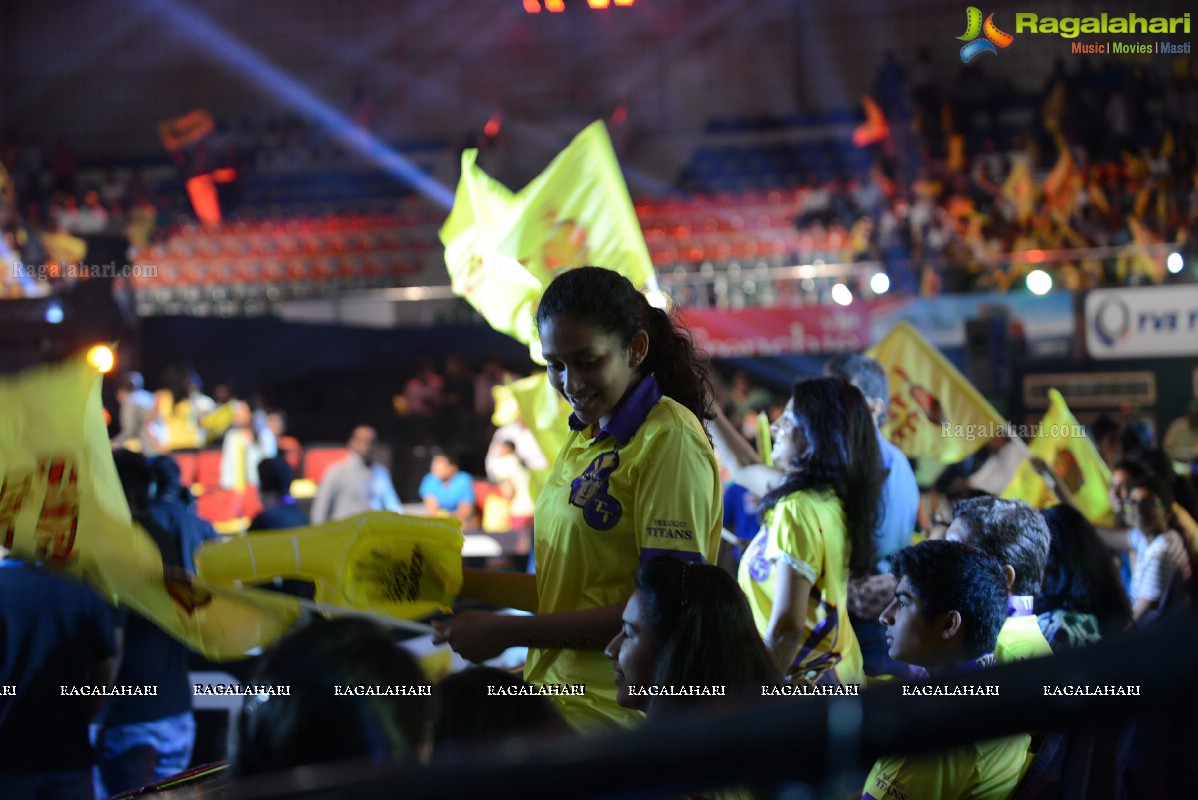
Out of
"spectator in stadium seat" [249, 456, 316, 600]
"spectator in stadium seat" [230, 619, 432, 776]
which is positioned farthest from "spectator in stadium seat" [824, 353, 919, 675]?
"spectator in stadium seat" [249, 456, 316, 600]

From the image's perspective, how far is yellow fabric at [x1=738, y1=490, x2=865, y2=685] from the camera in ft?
8.18

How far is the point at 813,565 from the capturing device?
8.16ft

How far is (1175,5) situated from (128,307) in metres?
11.1

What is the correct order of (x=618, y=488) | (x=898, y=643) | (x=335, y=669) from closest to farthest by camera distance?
(x=335, y=669) → (x=618, y=488) → (x=898, y=643)

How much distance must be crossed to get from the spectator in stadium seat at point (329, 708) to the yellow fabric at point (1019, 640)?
1.32 m

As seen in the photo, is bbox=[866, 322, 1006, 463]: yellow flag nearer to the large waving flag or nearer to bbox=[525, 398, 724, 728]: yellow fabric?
the large waving flag

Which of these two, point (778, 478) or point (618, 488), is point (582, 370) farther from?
point (778, 478)

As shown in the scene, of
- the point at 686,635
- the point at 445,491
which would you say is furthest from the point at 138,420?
the point at 686,635

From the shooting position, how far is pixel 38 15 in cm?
1912

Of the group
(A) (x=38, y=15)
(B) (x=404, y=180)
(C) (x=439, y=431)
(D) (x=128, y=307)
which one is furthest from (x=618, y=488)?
(A) (x=38, y=15)

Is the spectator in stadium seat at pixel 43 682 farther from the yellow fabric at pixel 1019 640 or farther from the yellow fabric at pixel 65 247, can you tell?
the yellow fabric at pixel 65 247

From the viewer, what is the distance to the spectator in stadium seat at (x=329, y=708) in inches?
48.7

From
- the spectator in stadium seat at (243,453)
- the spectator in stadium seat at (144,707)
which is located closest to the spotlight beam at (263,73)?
the spectator in stadium seat at (243,453)

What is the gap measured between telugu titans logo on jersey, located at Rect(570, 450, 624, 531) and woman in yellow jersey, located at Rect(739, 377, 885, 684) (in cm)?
77
